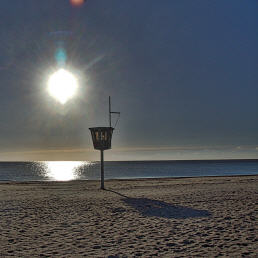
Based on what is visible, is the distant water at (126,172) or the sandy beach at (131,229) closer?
the sandy beach at (131,229)

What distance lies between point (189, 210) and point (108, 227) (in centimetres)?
407

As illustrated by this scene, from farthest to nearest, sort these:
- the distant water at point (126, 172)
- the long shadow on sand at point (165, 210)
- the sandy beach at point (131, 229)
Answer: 1. the distant water at point (126, 172)
2. the long shadow on sand at point (165, 210)
3. the sandy beach at point (131, 229)

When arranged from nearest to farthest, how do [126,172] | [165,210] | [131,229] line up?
[131,229]
[165,210]
[126,172]

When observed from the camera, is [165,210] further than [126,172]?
No

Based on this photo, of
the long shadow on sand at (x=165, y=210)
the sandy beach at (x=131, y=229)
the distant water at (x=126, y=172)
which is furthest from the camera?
the distant water at (x=126, y=172)

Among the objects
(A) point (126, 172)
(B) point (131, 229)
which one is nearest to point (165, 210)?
(B) point (131, 229)

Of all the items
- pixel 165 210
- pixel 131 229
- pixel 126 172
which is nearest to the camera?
pixel 131 229

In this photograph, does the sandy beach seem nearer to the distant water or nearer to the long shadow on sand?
the long shadow on sand

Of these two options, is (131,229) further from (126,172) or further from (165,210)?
(126,172)

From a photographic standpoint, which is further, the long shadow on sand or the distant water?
the distant water

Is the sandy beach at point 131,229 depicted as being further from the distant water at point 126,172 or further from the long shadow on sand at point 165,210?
the distant water at point 126,172

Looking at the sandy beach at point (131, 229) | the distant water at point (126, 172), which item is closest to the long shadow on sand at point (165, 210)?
the sandy beach at point (131, 229)

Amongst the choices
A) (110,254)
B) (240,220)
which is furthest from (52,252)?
(240,220)

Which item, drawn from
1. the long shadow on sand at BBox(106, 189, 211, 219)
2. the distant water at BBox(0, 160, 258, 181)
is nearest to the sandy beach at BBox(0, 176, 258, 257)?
the long shadow on sand at BBox(106, 189, 211, 219)
